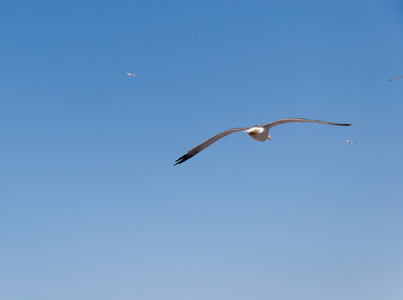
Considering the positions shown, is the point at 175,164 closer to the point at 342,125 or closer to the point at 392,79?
the point at 342,125

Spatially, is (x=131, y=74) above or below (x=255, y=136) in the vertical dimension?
above

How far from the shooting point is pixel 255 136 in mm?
30062

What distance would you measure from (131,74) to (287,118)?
1211 cm

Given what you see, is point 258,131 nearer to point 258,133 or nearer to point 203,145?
point 258,133

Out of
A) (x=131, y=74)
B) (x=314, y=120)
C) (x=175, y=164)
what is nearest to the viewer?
(x=314, y=120)

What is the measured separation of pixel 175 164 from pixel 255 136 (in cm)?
456

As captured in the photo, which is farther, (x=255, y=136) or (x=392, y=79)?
(x=392, y=79)

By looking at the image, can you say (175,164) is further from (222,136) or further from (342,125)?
(342,125)

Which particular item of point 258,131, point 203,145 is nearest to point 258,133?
point 258,131

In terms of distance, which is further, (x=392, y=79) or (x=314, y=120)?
(x=392, y=79)

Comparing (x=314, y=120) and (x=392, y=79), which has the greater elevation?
(x=392, y=79)

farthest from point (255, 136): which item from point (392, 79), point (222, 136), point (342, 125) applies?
point (392, 79)

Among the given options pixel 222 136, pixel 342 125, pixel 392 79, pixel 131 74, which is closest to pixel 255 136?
pixel 222 136

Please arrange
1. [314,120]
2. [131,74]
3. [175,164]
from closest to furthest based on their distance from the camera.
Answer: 1. [314,120]
2. [175,164]
3. [131,74]
